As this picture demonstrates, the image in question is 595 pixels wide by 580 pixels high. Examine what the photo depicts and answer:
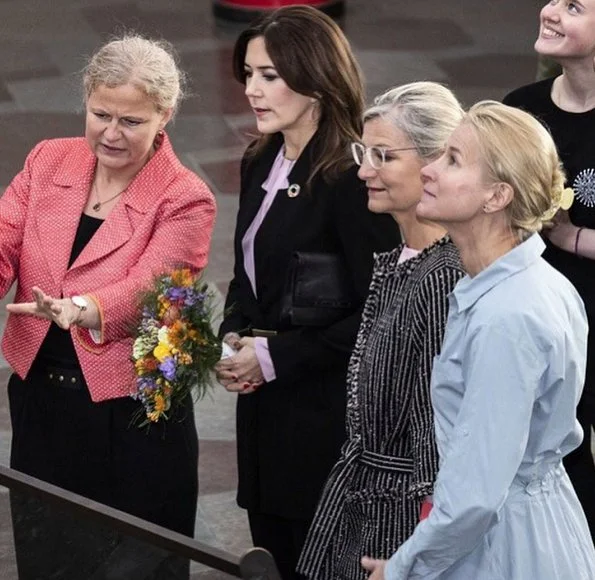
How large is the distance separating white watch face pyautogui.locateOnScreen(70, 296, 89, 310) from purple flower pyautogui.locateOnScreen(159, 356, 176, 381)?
0.93 feet

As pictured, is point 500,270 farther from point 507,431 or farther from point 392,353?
point 392,353

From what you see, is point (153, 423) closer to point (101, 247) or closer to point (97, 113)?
point (101, 247)

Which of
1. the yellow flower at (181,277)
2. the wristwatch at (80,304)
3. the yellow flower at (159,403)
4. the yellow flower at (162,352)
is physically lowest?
the yellow flower at (159,403)

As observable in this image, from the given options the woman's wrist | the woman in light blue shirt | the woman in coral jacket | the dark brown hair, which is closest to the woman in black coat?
the dark brown hair

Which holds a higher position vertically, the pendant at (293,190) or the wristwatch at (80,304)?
the pendant at (293,190)

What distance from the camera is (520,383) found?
309 cm

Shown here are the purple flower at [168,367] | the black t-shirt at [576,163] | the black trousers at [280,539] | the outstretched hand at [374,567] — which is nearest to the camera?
the outstretched hand at [374,567]

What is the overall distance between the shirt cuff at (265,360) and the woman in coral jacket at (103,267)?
264mm

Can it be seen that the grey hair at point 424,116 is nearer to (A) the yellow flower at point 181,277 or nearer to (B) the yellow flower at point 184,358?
(A) the yellow flower at point 181,277

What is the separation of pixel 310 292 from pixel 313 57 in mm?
664

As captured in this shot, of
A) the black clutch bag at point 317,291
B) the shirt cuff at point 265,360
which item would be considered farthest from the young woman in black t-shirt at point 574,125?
the shirt cuff at point 265,360

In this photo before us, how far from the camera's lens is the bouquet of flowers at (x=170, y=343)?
407cm

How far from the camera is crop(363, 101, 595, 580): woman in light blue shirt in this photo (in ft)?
10.2

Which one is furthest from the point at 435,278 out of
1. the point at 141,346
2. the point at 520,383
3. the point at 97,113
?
the point at 97,113
